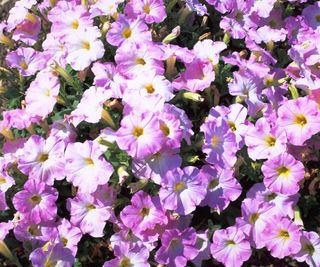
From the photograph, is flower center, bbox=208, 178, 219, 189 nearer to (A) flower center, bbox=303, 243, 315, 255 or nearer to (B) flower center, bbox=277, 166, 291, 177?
(B) flower center, bbox=277, 166, 291, 177

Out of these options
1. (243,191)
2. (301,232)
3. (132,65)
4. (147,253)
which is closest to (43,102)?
(132,65)

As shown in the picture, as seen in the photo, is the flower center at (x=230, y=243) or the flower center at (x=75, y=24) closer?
the flower center at (x=230, y=243)

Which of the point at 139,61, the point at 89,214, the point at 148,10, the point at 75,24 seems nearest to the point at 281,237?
the point at 89,214

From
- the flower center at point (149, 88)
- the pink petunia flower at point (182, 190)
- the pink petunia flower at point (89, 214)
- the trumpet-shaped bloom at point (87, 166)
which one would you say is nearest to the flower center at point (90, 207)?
the pink petunia flower at point (89, 214)

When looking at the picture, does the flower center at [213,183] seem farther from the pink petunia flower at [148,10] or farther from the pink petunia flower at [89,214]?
the pink petunia flower at [148,10]

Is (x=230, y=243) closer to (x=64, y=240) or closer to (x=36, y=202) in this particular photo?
(x=64, y=240)

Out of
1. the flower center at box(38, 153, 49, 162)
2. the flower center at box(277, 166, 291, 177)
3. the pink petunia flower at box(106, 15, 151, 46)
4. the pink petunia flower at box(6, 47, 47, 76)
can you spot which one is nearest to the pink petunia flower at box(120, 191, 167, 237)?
the flower center at box(38, 153, 49, 162)
